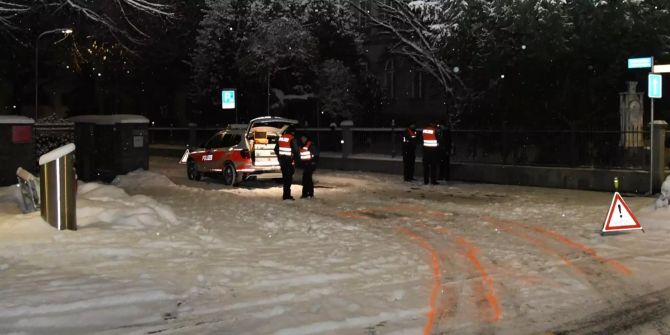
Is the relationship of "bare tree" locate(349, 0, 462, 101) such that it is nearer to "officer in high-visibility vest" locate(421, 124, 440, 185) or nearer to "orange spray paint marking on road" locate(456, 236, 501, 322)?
"officer in high-visibility vest" locate(421, 124, 440, 185)

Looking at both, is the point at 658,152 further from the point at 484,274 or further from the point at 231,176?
the point at 231,176

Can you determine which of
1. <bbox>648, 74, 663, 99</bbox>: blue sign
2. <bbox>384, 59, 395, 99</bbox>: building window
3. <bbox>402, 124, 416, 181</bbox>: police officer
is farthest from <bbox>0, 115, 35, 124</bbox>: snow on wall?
<bbox>384, 59, 395, 99</bbox>: building window

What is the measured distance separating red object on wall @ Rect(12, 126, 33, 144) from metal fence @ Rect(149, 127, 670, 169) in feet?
38.9

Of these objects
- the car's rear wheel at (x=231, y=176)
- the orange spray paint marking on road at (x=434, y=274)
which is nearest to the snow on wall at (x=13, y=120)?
the car's rear wheel at (x=231, y=176)

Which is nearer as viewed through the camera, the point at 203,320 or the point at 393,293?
the point at 203,320

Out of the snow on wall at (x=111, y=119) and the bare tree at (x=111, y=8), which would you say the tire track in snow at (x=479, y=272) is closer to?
the bare tree at (x=111, y=8)

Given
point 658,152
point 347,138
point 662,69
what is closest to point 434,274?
point 662,69

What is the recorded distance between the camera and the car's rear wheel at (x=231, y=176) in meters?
19.1

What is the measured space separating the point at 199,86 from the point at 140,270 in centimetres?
3025

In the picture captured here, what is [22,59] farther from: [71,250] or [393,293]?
[393,293]

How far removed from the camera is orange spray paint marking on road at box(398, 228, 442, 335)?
20.9ft

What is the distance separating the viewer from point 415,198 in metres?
16.7

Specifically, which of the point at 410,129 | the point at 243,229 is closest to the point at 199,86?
the point at 410,129

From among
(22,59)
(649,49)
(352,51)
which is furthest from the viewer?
(22,59)
